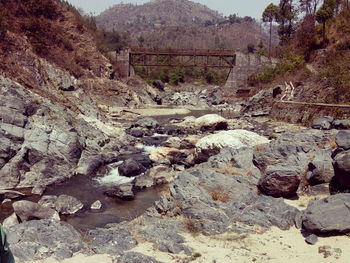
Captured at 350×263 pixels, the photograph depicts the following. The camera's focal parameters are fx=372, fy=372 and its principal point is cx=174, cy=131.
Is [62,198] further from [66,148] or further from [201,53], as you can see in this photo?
[201,53]

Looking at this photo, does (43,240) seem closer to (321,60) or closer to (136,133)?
(136,133)

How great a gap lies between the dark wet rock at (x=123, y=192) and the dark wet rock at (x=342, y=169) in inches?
347

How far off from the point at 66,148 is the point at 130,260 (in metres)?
13.0

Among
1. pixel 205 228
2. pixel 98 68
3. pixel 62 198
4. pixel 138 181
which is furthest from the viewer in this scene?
pixel 98 68

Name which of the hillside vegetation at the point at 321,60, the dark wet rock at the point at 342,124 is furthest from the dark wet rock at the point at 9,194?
the hillside vegetation at the point at 321,60

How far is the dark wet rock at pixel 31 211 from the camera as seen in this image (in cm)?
1359

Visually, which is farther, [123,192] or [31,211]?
[123,192]

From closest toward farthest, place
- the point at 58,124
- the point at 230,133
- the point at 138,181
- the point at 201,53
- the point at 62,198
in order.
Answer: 1. the point at 62,198
2. the point at 138,181
3. the point at 230,133
4. the point at 58,124
5. the point at 201,53

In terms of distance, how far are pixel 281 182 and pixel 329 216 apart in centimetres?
303

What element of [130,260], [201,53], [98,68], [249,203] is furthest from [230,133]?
[201,53]

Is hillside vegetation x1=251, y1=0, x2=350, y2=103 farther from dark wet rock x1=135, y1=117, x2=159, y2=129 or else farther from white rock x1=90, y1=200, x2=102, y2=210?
white rock x1=90, y1=200, x2=102, y2=210

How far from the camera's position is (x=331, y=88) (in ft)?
114

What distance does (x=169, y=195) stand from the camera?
14.5m

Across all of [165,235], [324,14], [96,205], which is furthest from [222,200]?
[324,14]
